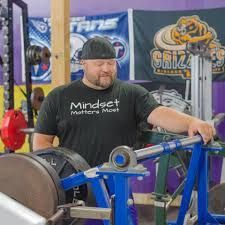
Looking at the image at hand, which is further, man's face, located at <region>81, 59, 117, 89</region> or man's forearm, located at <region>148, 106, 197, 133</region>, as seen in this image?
man's face, located at <region>81, 59, 117, 89</region>

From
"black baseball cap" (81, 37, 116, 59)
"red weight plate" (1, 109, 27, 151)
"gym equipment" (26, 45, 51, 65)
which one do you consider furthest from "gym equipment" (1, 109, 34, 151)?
"black baseball cap" (81, 37, 116, 59)

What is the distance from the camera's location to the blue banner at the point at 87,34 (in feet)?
17.3

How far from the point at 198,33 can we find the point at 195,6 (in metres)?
0.32

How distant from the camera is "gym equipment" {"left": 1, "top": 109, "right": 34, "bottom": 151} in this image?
3883 mm

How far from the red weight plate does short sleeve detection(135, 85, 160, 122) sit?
148 centimetres

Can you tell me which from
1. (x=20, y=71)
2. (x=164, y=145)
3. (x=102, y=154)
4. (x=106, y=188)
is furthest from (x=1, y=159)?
(x=20, y=71)

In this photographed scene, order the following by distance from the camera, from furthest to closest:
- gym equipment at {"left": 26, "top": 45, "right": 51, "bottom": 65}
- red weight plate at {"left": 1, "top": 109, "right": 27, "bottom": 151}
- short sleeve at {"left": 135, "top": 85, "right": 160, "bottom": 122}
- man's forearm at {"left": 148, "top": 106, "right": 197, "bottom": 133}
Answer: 1. gym equipment at {"left": 26, "top": 45, "right": 51, "bottom": 65}
2. red weight plate at {"left": 1, "top": 109, "right": 27, "bottom": 151}
3. short sleeve at {"left": 135, "top": 85, "right": 160, "bottom": 122}
4. man's forearm at {"left": 148, "top": 106, "right": 197, "bottom": 133}

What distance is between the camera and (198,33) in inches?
200

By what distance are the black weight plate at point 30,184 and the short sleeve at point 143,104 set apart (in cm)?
118

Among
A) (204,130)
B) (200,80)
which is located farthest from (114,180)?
(200,80)

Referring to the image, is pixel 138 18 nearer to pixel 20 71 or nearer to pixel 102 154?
pixel 20 71

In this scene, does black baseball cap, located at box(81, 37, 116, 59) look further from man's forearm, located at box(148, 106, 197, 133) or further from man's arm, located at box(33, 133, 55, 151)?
man's arm, located at box(33, 133, 55, 151)

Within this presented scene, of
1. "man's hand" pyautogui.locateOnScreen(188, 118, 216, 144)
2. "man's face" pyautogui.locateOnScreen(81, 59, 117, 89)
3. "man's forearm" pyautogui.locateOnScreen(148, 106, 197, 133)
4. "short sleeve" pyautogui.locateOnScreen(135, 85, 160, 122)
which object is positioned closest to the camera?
"man's hand" pyautogui.locateOnScreen(188, 118, 216, 144)

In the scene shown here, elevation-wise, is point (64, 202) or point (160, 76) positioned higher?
point (160, 76)
